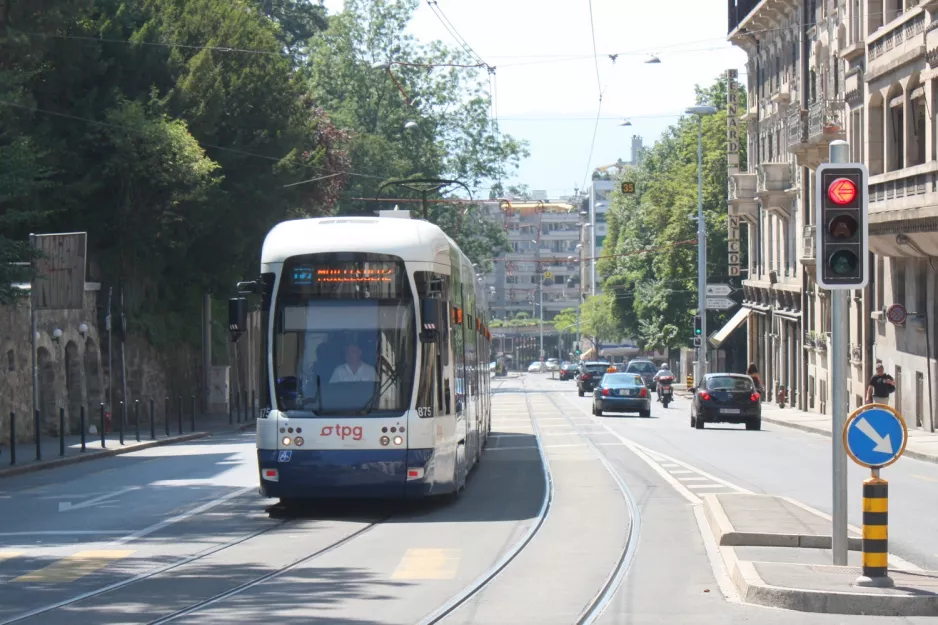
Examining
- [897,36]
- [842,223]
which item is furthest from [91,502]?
[897,36]

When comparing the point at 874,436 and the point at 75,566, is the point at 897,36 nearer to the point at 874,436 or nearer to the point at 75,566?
the point at 874,436

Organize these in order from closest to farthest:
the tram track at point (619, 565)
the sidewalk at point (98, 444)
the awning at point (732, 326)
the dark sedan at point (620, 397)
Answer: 1. the tram track at point (619, 565)
2. the sidewalk at point (98, 444)
3. the dark sedan at point (620, 397)
4. the awning at point (732, 326)

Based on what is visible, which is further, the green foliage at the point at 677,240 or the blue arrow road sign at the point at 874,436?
the green foliage at the point at 677,240

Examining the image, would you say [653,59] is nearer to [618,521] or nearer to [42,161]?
[42,161]

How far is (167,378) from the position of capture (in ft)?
155

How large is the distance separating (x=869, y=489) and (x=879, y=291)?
3286 centimetres

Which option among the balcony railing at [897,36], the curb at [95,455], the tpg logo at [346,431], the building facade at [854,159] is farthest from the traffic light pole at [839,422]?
the balcony railing at [897,36]

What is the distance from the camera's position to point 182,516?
17.2m

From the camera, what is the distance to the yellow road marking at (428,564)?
1198cm

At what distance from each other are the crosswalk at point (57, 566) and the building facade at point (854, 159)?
2454 cm

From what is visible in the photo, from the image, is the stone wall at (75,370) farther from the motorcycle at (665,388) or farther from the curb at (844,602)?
the curb at (844,602)

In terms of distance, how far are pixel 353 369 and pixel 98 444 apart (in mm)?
18744

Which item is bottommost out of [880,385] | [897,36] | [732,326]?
[880,385]

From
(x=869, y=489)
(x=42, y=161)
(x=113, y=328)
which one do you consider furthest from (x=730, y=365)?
(x=869, y=489)
